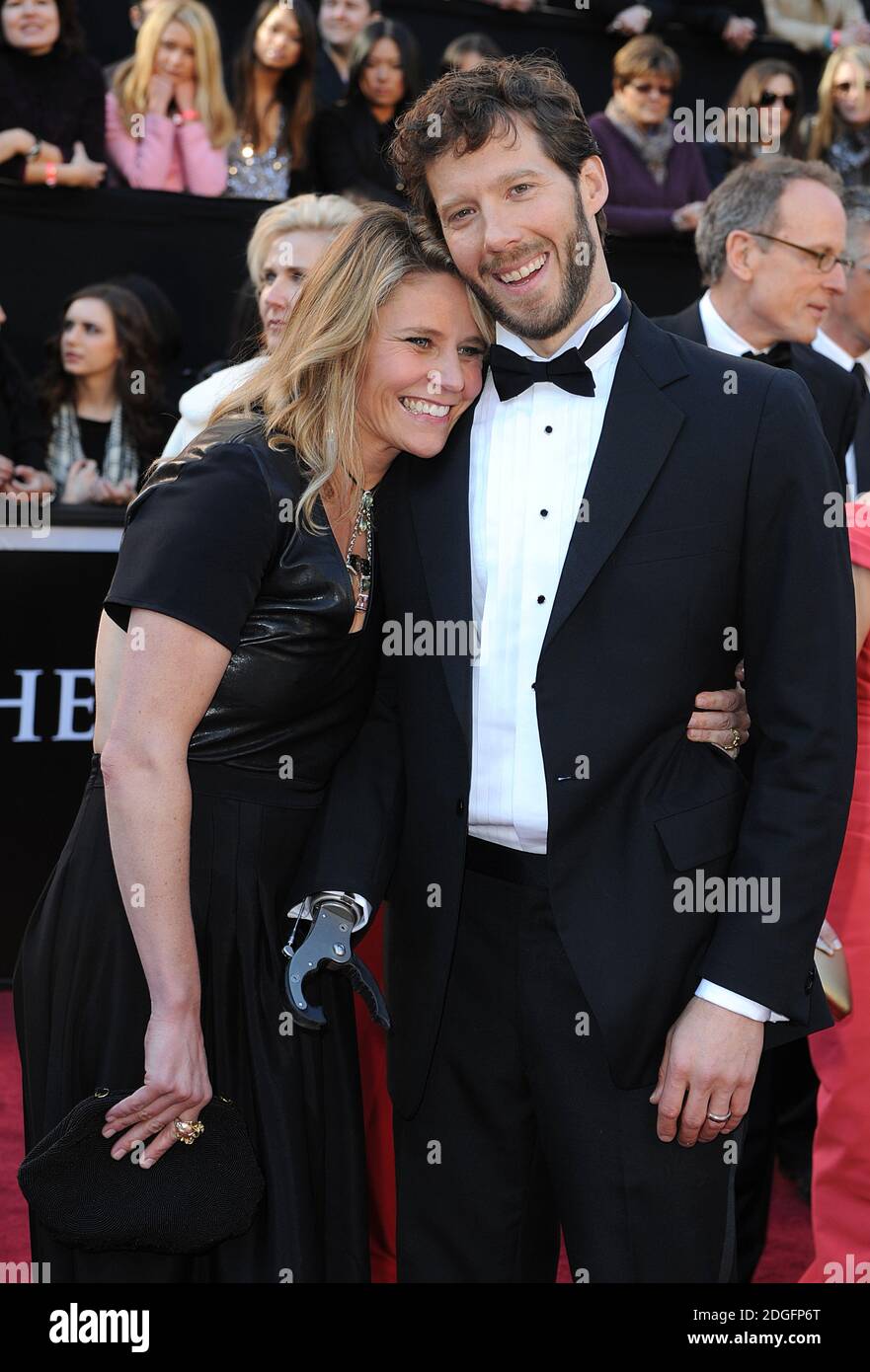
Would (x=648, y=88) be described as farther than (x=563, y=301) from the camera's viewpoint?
Yes

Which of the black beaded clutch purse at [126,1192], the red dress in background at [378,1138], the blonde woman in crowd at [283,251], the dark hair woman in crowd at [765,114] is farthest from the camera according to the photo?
the dark hair woman in crowd at [765,114]

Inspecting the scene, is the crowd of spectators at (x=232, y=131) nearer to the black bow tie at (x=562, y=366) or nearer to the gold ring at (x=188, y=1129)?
the black bow tie at (x=562, y=366)

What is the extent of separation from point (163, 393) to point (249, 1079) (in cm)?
330

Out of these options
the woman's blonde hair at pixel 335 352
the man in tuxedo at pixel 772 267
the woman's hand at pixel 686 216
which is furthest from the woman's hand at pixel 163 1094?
the woman's hand at pixel 686 216

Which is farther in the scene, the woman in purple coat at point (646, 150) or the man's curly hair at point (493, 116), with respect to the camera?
the woman in purple coat at point (646, 150)

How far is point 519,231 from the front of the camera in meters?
1.89

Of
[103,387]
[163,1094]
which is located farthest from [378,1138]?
[103,387]

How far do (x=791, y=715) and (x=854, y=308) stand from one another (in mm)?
2646

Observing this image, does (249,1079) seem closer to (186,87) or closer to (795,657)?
(795,657)

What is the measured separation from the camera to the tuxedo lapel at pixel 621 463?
178 centimetres

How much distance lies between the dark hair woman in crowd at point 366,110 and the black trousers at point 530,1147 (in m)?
3.98

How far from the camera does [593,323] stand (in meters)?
1.93

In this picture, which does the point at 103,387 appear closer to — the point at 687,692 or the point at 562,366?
the point at 562,366
